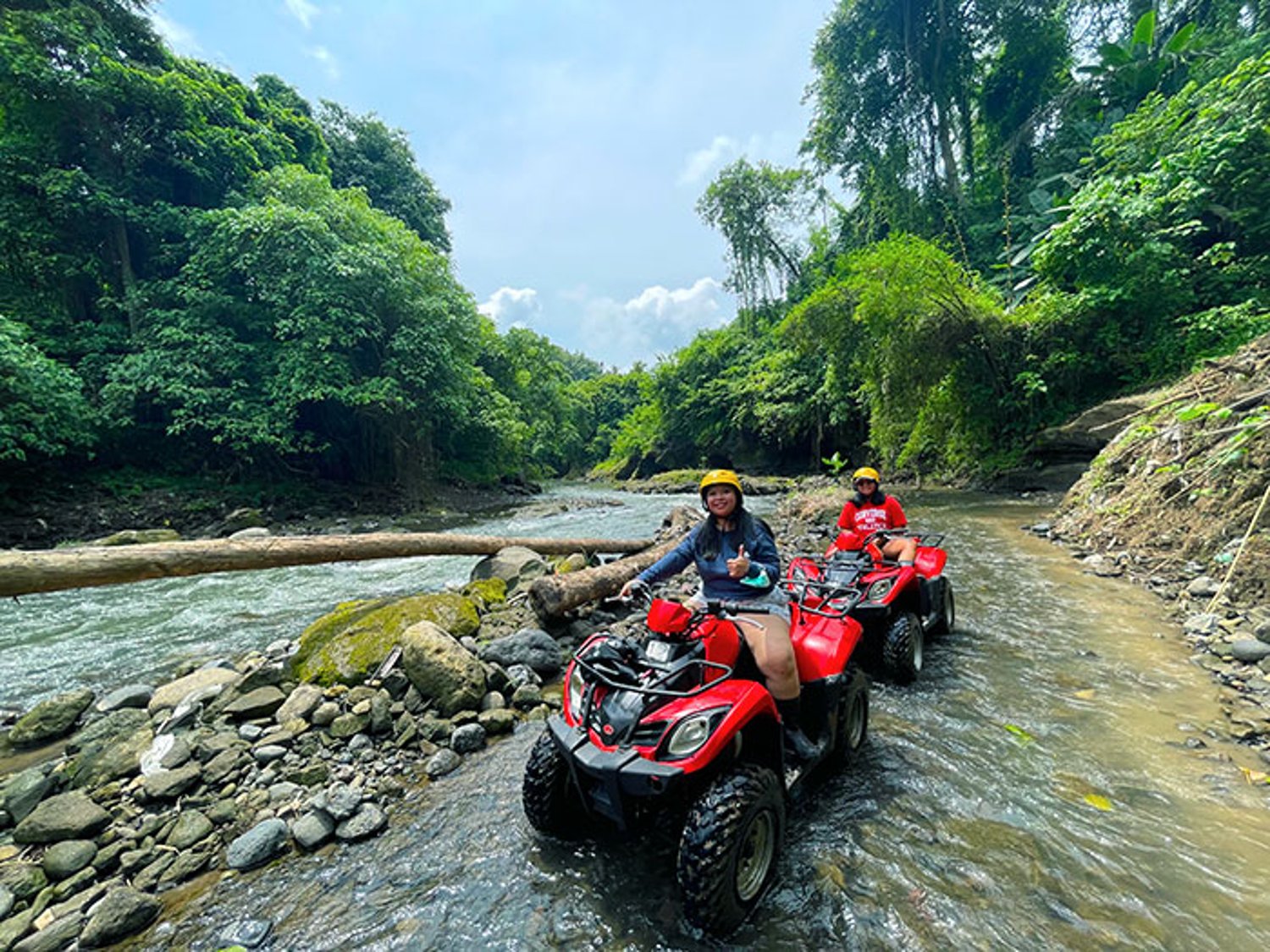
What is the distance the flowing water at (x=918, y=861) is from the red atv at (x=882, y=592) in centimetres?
46

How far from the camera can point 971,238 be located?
20.8 m

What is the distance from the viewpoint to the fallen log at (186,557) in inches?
142

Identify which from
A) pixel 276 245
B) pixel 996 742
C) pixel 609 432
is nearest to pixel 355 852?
pixel 996 742

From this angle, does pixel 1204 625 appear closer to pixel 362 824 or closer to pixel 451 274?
pixel 362 824

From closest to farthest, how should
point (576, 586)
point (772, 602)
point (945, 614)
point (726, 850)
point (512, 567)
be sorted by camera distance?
point (726, 850) → point (772, 602) → point (945, 614) → point (576, 586) → point (512, 567)

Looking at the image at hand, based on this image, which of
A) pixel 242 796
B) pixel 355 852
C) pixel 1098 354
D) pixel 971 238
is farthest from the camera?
pixel 971 238

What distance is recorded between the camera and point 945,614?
482cm

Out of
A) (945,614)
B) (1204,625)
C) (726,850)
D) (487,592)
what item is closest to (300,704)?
(487,592)

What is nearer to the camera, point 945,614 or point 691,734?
point 691,734

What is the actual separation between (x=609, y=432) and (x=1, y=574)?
2222 inches

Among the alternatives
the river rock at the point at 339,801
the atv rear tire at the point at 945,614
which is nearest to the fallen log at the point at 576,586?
the river rock at the point at 339,801

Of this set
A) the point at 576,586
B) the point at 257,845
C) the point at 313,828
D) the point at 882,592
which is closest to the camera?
the point at 257,845

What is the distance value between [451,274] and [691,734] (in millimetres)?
23409

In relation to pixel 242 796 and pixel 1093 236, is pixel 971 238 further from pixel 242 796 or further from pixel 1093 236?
pixel 242 796
